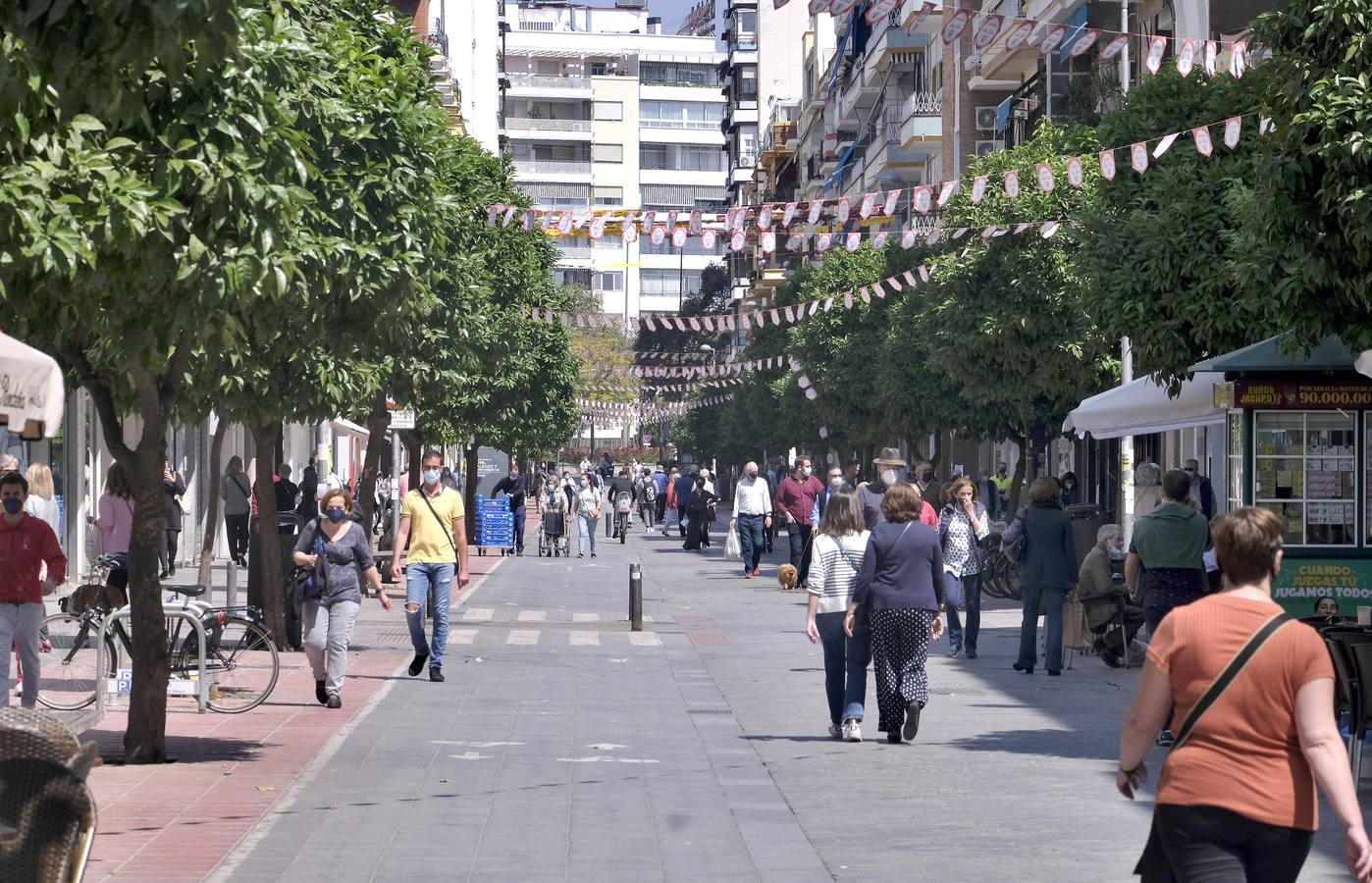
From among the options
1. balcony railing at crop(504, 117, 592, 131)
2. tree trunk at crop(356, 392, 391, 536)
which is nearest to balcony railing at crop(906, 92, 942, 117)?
tree trunk at crop(356, 392, 391, 536)

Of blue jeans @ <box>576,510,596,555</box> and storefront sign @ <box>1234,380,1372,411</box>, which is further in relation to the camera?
blue jeans @ <box>576,510,596,555</box>

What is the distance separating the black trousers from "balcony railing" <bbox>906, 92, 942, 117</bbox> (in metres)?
55.9

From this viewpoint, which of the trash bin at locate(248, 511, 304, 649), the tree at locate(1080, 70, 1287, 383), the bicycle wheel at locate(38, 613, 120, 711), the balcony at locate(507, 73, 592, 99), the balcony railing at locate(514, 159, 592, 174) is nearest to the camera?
the bicycle wheel at locate(38, 613, 120, 711)

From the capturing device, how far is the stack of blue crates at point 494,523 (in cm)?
4547

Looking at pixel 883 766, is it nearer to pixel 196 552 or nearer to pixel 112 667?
pixel 112 667

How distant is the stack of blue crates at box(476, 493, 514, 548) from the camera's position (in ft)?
149

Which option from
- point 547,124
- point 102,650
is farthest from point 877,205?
point 547,124

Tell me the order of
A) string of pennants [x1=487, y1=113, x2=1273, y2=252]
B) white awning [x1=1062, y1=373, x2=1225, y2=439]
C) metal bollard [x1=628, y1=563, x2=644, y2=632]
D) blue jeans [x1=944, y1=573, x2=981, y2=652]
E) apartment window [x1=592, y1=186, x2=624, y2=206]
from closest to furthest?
white awning [x1=1062, y1=373, x2=1225, y2=439] < blue jeans [x1=944, y1=573, x2=981, y2=652] < string of pennants [x1=487, y1=113, x2=1273, y2=252] < metal bollard [x1=628, y1=563, x2=644, y2=632] < apartment window [x1=592, y1=186, x2=624, y2=206]

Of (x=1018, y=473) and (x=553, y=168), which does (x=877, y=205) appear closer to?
(x=1018, y=473)

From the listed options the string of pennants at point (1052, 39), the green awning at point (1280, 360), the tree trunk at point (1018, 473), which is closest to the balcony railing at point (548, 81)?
the tree trunk at point (1018, 473)

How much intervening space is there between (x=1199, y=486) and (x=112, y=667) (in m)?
13.7

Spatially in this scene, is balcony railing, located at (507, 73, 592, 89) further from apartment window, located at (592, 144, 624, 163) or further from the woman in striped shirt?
the woman in striped shirt

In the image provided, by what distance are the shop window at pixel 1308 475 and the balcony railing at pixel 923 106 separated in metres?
45.2

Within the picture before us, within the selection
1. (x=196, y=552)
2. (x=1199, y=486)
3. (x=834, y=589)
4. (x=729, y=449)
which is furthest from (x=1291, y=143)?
(x=729, y=449)
